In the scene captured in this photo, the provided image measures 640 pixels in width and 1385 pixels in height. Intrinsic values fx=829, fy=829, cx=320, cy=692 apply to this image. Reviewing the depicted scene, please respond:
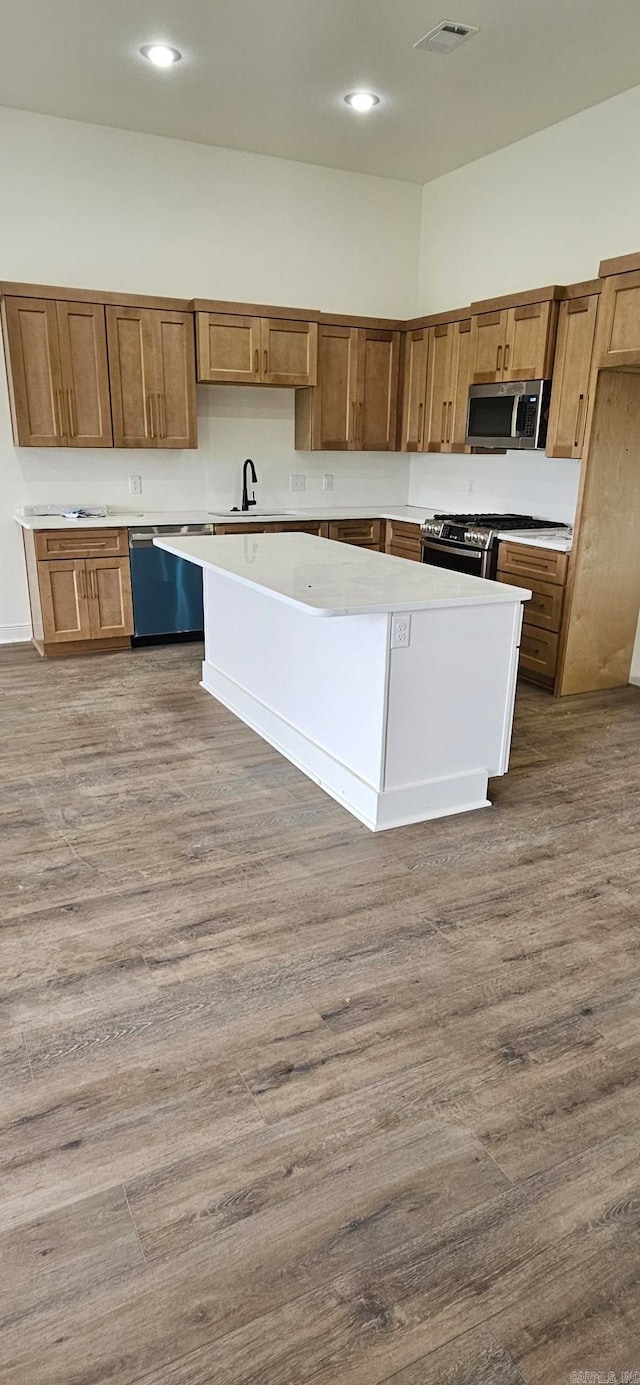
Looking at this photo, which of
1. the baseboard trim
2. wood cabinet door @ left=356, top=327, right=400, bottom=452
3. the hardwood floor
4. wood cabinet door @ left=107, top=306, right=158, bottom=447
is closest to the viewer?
the hardwood floor

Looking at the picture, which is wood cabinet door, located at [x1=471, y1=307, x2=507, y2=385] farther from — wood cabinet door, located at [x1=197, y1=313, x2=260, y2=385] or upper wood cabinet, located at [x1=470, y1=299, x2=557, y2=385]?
wood cabinet door, located at [x1=197, y1=313, x2=260, y2=385]

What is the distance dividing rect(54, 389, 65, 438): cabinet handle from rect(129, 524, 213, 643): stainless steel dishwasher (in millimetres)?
734

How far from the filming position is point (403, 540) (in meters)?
5.84

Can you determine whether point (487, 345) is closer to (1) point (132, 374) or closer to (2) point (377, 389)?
(2) point (377, 389)

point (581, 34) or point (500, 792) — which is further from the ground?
point (581, 34)

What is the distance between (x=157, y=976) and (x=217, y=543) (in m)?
2.39

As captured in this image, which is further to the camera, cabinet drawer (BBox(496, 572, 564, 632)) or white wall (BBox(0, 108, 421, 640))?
white wall (BBox(0, 108, 421, 640))

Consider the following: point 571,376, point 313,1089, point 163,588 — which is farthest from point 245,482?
point 313,1089

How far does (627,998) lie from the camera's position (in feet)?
7.09

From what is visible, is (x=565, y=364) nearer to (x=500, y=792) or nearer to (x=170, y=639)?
(x=500, y=792)

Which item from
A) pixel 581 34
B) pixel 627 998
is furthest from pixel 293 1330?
pixel 581 34

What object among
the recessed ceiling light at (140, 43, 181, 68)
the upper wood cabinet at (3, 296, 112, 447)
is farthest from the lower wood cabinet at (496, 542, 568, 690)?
the recessed ceiling light at (140, 43, 181, 68)

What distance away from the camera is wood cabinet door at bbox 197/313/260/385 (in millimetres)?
5266

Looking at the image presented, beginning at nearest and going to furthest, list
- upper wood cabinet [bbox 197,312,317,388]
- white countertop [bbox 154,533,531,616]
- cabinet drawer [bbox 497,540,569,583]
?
white countertop [bbox 154,533,531,616] < cabinet drawer [bbox 497,540,569,583] < upper wood cabinet [bbox 197,312,317,388]
